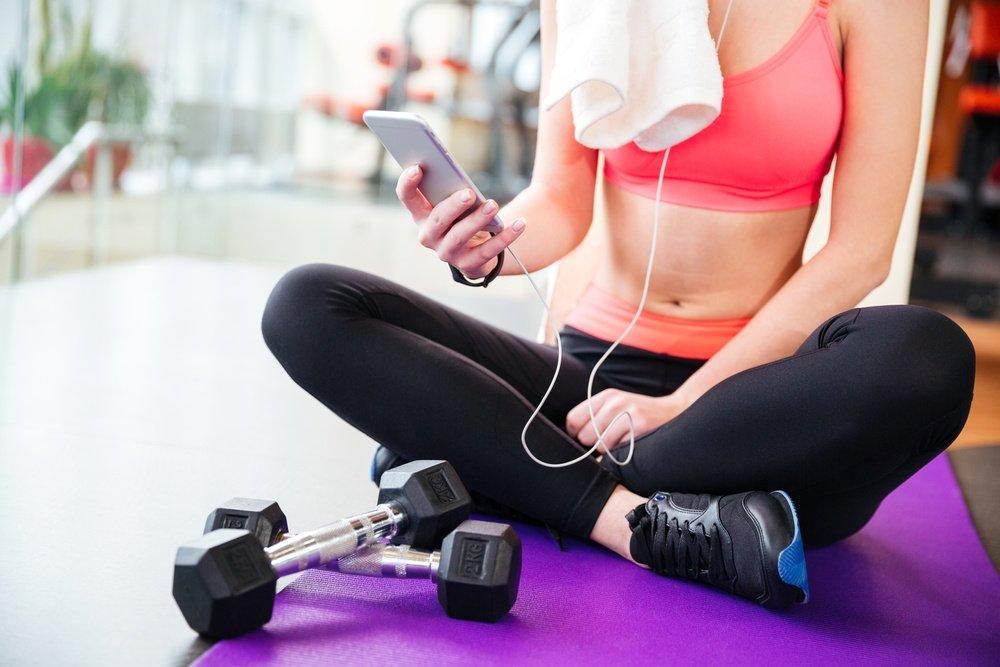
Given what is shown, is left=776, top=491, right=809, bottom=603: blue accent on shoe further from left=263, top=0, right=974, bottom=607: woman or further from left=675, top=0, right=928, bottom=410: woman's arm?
left=675, top=0, right=928, bottom=410: woman's arm

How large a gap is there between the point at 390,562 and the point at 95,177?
3235mm

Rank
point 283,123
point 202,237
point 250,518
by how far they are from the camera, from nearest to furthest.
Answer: point 250,518, point 202,237, point 283,123

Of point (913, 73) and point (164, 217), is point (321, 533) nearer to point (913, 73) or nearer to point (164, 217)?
point (913, 73)

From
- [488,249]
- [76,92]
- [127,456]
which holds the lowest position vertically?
[127,456]

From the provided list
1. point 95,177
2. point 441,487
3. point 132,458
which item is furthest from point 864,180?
point 95,177

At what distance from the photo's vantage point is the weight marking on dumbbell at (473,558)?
2.80 ft

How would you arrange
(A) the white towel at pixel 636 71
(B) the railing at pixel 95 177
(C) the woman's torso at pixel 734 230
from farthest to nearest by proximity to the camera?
(B) the railing at pixel 95 177, (C) the woman's torso at pixel 734 230, (A) the white towel at pixel 636 71

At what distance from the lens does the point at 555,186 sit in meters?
1.20

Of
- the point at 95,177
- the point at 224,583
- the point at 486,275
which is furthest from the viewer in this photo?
the point at 95,177

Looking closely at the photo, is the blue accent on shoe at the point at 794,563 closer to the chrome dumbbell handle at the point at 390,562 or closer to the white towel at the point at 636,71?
the chrome dumbbell handle at the point at 390,562

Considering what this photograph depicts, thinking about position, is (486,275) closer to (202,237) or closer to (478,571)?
(478,571)

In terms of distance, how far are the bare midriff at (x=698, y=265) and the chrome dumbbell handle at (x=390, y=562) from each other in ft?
1.33

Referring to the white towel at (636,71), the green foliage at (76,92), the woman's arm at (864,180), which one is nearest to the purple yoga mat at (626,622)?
the woman's arm at (864,180)

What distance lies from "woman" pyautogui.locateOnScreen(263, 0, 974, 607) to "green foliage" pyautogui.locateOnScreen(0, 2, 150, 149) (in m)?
2.44
